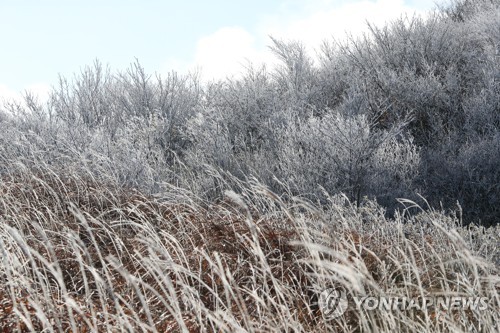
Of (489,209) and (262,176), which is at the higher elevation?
(262,176)

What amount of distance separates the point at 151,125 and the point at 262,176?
350 centimetres

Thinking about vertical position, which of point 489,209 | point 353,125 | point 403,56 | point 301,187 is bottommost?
point 489,209

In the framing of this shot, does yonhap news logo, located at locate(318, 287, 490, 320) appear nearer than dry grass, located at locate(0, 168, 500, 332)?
No

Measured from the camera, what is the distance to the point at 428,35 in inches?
559

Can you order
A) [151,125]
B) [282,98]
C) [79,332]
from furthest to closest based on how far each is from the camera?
[282,98] → [151,125] → [79,332]

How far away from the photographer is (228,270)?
8.11 ft

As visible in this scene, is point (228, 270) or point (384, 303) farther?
point (384, 303)

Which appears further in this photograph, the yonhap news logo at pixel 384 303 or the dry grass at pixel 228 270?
the yonhap news logo at pixel 384 303

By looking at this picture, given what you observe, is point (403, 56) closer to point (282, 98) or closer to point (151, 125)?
point (282, 98)

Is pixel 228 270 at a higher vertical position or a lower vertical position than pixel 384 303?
higher

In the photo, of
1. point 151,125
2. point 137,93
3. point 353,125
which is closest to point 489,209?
point 353,125

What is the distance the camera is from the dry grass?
107 inches

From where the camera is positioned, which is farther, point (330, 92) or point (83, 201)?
point (330, 92)

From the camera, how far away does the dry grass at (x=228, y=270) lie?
2.73m
